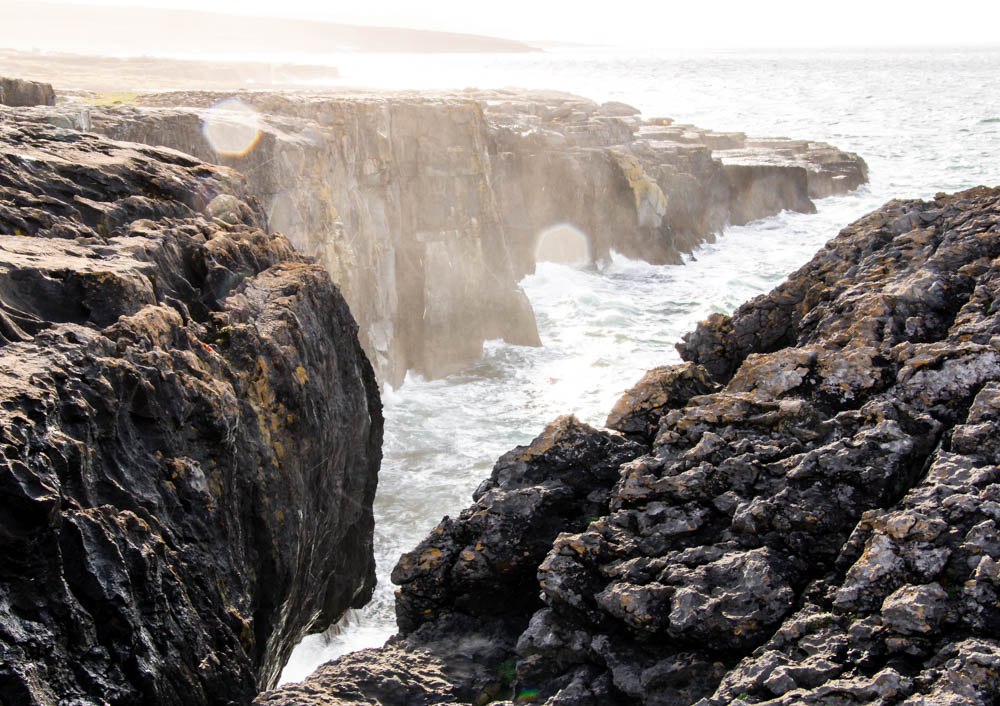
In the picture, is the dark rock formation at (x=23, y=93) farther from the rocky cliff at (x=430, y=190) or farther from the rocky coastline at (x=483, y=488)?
the rocky coastline at (x=483, y=488)

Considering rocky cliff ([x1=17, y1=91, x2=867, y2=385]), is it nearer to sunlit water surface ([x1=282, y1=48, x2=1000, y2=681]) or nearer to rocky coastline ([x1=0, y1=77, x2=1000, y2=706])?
sunlit water surface ([x1=282, y1=48, x2=1000, y2=681])

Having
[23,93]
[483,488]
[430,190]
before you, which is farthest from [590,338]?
[483,488]

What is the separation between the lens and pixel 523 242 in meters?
42.2

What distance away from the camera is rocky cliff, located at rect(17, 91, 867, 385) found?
2270cm

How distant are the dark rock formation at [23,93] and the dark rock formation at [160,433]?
523 cm

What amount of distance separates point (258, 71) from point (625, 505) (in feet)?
352

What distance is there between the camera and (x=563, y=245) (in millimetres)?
44438

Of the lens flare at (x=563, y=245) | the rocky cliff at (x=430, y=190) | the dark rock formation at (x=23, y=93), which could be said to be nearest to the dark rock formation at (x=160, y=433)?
the rocky cliff at (x=430, y=190)

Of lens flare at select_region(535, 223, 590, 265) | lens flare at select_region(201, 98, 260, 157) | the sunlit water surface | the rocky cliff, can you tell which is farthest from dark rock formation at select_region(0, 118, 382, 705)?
lens flare at select_region(535, 223, 590, 265)

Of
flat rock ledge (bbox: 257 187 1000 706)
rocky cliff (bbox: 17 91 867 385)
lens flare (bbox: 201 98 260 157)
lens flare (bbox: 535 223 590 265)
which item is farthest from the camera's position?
lens flare (bbox: 535 223 590 265)

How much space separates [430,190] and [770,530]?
2486 cm

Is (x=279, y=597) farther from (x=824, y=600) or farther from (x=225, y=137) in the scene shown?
(x=225, y=137)

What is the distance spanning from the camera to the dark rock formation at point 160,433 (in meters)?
6.78

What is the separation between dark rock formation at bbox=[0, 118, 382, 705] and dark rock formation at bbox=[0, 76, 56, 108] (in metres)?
5.23
